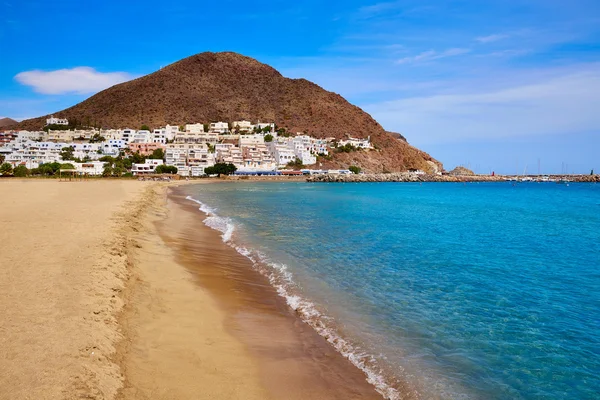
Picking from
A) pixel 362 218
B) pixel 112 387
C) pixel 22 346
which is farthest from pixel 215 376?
pixel 362 218

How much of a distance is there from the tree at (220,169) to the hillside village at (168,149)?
2.07 meters

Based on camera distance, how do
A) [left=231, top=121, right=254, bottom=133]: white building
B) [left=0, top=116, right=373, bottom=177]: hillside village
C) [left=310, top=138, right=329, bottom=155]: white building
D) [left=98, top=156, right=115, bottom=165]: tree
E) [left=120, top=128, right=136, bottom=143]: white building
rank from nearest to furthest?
[left=0, top=116, right=373, bottom=177]: hillside village
[left=98, top=156, right=115, bottom=165]: tree
[left=120, top=128, right=136, bottom=143]: white building
[left=310, top=138, right=329, bottom=155]: white building
[left=231, top=121, right=254, bottom=133]: white building

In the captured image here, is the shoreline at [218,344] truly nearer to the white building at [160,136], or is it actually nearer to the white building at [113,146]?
the white building at [113,146]

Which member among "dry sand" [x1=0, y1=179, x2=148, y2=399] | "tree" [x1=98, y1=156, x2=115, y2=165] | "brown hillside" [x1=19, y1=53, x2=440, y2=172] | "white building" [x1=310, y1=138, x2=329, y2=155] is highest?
"brown hillside" [x1=19, y1=53, x2=440, y2=172]

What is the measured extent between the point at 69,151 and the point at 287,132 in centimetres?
8371

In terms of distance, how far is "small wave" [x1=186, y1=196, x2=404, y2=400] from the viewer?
A: 20.1 feet

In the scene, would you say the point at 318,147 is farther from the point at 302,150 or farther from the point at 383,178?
the point at 383,178

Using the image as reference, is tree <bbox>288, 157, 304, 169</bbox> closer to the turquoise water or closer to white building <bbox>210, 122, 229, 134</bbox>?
white building <bbox>210, 122, 229, 134</bbox>

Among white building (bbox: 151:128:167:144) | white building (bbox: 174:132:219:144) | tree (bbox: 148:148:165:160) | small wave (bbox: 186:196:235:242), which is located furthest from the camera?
white building (bbox: 174:132:219:144)

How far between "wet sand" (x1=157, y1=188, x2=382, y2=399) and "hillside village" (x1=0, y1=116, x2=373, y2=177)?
9373 centimetres

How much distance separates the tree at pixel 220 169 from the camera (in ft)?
371

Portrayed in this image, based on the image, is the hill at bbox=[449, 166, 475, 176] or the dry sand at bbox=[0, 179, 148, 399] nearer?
the dry sand at bbox=[0, 179, 148, 399]

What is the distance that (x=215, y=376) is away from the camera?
18.4 feet

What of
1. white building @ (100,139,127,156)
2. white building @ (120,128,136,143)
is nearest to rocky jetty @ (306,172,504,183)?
white building @ (100,139,127,156)
